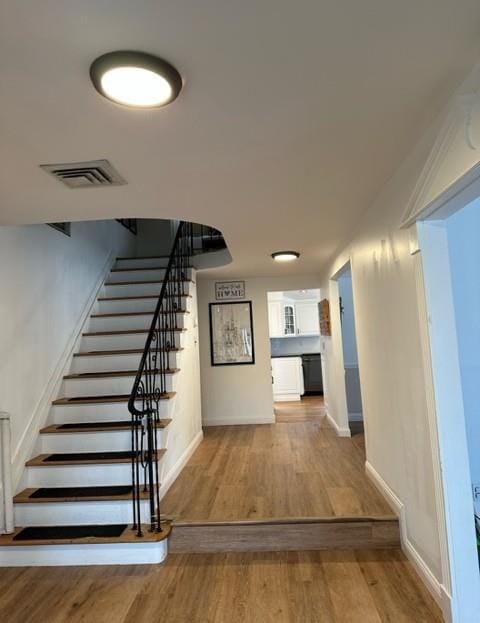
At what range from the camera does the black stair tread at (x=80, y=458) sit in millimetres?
3045

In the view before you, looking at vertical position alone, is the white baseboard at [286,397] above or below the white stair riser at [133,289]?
below

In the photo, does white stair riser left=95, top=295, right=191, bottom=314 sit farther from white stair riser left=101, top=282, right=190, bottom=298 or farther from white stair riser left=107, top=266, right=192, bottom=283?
white stair riser left=107, top=266, right=192, bottom=283

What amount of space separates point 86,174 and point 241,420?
4467 mm

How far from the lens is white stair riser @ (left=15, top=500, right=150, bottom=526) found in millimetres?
2793

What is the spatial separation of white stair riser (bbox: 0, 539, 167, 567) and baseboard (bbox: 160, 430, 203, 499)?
1.85ft

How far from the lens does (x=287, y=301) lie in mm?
8680

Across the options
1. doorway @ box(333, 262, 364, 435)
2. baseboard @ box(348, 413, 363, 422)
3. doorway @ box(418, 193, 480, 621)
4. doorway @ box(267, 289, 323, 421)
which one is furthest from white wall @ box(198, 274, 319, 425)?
doorway @ box(418, 193, 480, 621)

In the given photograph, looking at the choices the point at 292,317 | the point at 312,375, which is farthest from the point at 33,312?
the point at 312,375

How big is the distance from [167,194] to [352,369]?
441 cm

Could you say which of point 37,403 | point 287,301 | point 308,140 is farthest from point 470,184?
point 287,301

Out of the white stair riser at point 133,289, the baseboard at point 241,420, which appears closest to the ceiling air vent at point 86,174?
the white stair riser at point 133,289

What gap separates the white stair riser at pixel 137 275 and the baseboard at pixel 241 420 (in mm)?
2204

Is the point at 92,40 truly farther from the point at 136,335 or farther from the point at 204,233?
the point at 204,233

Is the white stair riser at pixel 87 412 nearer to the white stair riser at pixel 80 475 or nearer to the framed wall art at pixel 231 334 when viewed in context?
the white stair riser at pixel 80 475
